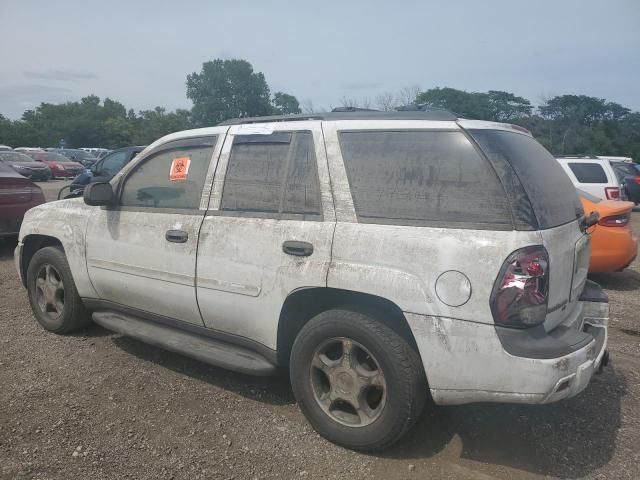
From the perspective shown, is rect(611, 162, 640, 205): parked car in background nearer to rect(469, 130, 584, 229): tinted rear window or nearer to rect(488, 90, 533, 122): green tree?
rect(488, 90, 533, 122): green tree

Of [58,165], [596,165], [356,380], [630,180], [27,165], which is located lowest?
[58,165]

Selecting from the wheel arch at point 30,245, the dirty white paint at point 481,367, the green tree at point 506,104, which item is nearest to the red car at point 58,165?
the green tree at point 506,104

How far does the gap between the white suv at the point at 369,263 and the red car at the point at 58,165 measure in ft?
89.1

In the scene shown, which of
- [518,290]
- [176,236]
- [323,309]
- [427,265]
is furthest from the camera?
[176,236]

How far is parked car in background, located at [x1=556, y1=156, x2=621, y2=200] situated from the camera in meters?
12.2

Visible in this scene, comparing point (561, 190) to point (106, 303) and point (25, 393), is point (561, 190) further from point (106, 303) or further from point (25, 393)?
point (25, 393)

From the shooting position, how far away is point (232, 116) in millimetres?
56250

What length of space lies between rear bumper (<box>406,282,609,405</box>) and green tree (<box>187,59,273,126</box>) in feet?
184

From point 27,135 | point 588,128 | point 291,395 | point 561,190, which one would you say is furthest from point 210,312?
point 27,135

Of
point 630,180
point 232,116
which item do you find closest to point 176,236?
point 630,180

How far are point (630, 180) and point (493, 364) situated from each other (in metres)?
18.0

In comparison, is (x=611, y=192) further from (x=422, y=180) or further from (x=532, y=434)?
(x=422, y=180)

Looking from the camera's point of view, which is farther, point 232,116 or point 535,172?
point 232,116

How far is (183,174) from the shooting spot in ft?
12.4
